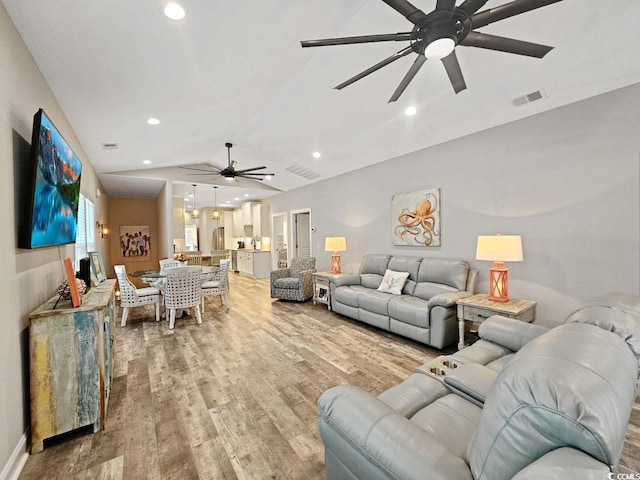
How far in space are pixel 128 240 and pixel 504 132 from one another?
9.38 meters

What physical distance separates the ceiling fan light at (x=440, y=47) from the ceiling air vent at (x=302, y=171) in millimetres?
4607

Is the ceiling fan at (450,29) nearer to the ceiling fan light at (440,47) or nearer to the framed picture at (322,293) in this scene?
the ceiling fan light at (440,47)

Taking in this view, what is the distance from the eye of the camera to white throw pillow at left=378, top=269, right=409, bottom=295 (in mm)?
4156

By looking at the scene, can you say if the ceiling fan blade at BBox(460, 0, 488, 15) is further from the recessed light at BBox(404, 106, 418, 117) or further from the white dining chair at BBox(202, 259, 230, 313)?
the white dining chair at BBox(202, 259, 230, 313)

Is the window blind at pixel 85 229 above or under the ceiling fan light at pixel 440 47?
under

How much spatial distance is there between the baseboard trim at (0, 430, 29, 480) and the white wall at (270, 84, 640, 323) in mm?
4608

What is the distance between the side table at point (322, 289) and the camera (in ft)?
17.0

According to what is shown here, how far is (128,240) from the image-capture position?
806 cm

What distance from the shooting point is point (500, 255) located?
2.99 m

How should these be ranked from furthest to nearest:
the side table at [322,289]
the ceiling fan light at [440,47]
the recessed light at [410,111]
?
1. the side table at [322,289]
2. the recessed light at [410,111]
3. the ceiling fan light at [440,47]

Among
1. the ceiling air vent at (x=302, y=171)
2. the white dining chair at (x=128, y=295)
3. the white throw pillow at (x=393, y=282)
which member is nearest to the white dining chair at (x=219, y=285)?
the white dining chair at (x=128, y=295)

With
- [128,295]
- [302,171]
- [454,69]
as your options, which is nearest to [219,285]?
[128,295]


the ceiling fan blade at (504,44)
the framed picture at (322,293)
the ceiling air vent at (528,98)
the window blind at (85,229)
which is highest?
the ceiling air vent at (528,98)

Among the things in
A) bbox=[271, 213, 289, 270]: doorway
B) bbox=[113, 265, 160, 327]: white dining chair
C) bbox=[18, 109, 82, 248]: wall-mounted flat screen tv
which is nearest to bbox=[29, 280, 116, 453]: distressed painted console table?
bbox=[18, 109, 82, 248]: wall-mounted flat screen tv
